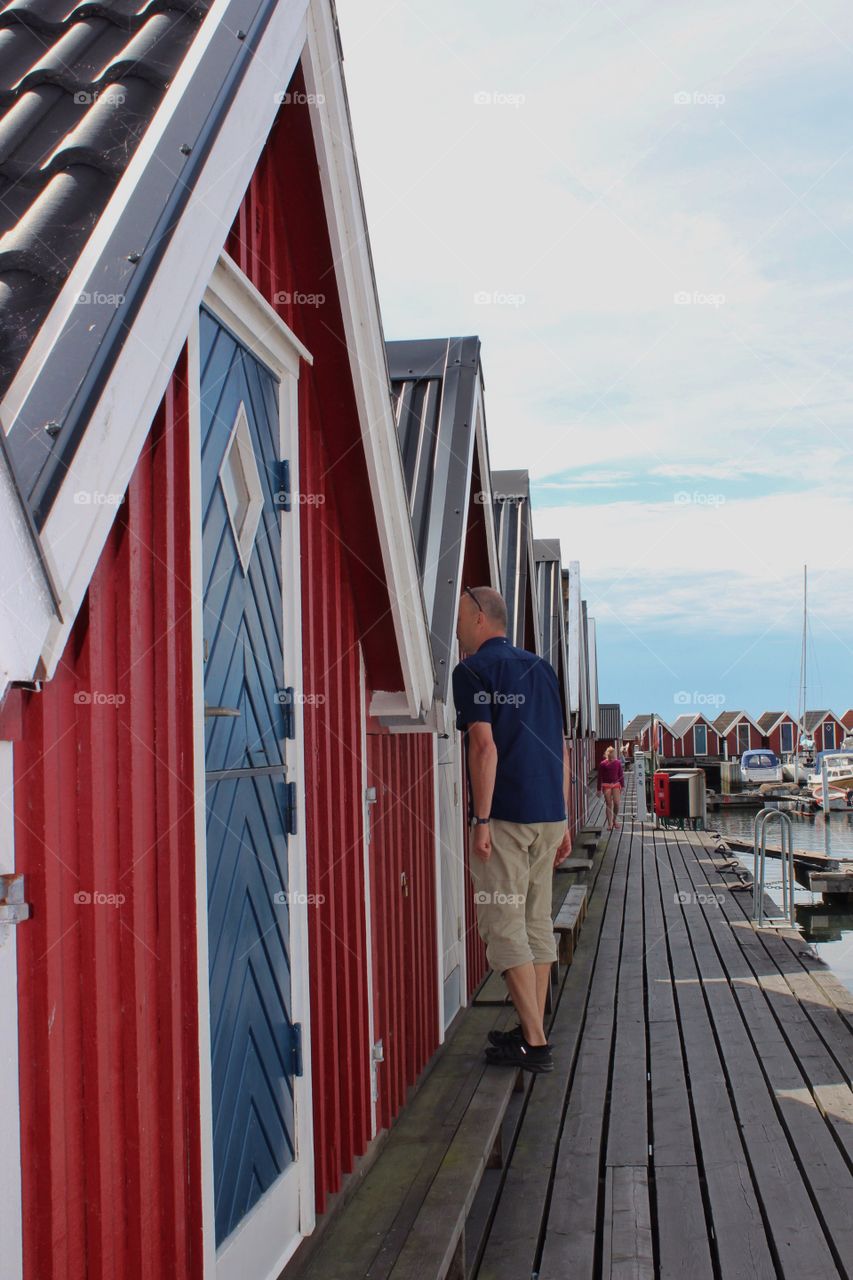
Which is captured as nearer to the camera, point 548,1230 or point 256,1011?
point 256,1011

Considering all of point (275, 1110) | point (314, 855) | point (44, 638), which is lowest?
point (275, 1110)

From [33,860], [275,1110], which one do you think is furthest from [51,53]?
[275,1110]

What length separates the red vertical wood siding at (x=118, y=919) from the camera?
1.96 metres

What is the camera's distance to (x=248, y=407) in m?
3.35

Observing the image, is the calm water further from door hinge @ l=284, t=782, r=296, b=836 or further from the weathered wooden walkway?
door hinge @ l=284, t=782, r=296, b=836

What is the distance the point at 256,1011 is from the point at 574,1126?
2.55 m

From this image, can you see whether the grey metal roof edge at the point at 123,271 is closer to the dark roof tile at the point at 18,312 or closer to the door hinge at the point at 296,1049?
the dark roof tile at the point at 18,312

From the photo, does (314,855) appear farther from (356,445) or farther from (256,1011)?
(356,445)

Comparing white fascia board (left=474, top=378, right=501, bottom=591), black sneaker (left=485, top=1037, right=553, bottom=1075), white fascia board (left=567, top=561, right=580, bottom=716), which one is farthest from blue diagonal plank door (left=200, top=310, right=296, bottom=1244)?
white fascia board (left=567, top=561, right=580, bottom=716)

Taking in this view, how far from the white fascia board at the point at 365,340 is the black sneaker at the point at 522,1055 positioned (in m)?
1.55

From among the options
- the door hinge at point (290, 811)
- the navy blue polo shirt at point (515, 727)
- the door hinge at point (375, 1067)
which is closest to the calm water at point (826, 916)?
the navy blue polo shirt at point (515, 727)

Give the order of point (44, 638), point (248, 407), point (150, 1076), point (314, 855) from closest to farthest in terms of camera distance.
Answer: point (44, 638) < point (150, 1076) < point (248, 407) < point (314, 855)

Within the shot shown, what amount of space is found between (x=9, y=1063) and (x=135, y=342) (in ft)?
3.82

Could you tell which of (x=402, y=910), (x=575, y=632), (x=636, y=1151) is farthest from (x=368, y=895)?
(x=575, y=632)
